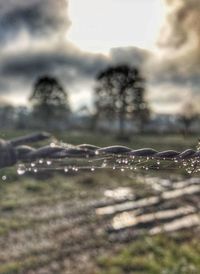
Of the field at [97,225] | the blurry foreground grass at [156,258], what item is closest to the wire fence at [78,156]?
the field at [97,225]

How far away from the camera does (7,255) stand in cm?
3050

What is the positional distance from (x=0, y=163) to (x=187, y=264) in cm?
3125

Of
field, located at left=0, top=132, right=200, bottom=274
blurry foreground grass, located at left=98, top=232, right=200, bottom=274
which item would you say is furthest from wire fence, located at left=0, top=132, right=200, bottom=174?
blurry foreground grass, located at left=98, top=232, right=200, bottom=274

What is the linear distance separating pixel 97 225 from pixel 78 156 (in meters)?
35.1

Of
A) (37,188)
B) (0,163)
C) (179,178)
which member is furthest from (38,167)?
(179,178)

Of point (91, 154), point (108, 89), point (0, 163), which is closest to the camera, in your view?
point (0, 163)

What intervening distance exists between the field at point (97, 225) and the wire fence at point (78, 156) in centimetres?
2282

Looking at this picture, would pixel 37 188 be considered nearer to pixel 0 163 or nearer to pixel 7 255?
pixel 7 255

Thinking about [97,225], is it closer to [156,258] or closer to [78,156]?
[156,258]

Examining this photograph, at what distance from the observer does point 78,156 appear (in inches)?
124

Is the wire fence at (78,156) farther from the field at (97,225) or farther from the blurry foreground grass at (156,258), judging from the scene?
the blurry foreground grass at (156,258)

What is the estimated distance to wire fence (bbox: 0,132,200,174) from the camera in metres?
2.95

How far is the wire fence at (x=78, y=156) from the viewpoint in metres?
2.95

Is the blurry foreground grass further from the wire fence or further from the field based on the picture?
the wire fence
